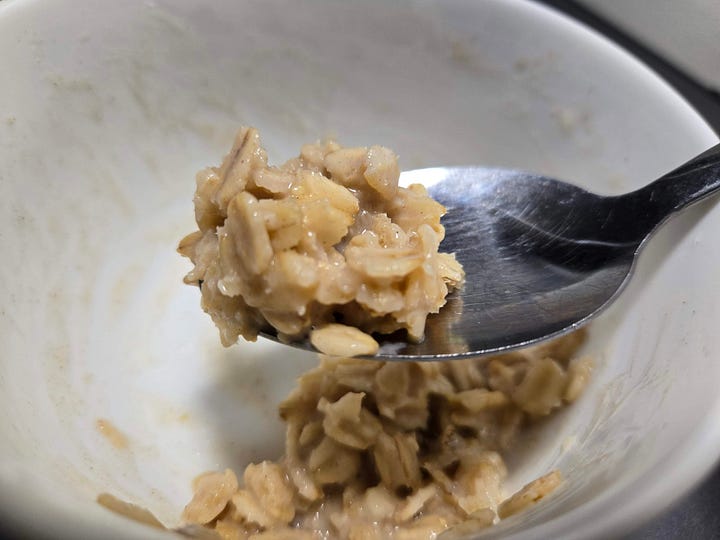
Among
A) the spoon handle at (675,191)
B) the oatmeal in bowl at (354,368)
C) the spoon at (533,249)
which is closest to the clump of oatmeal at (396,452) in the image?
the oatmeal in bowl at (354,368)

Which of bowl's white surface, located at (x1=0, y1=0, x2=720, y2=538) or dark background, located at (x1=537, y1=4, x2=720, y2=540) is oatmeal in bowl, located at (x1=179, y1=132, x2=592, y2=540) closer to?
→ bowl's white surface, located at (x1=0, y1=0, x2=720, y2=538)

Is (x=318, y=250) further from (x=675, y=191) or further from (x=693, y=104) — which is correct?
(x=693, y=104)

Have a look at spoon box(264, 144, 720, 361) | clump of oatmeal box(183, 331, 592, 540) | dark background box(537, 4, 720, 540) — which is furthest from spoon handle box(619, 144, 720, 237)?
dark background box(537, 4, 720, 540)

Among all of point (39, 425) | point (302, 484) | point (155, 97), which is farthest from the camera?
point (155, 97)

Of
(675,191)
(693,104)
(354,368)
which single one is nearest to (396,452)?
(354,368)

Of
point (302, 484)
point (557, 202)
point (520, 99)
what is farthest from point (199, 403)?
point (520, 99)

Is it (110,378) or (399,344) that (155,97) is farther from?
(399,344)
